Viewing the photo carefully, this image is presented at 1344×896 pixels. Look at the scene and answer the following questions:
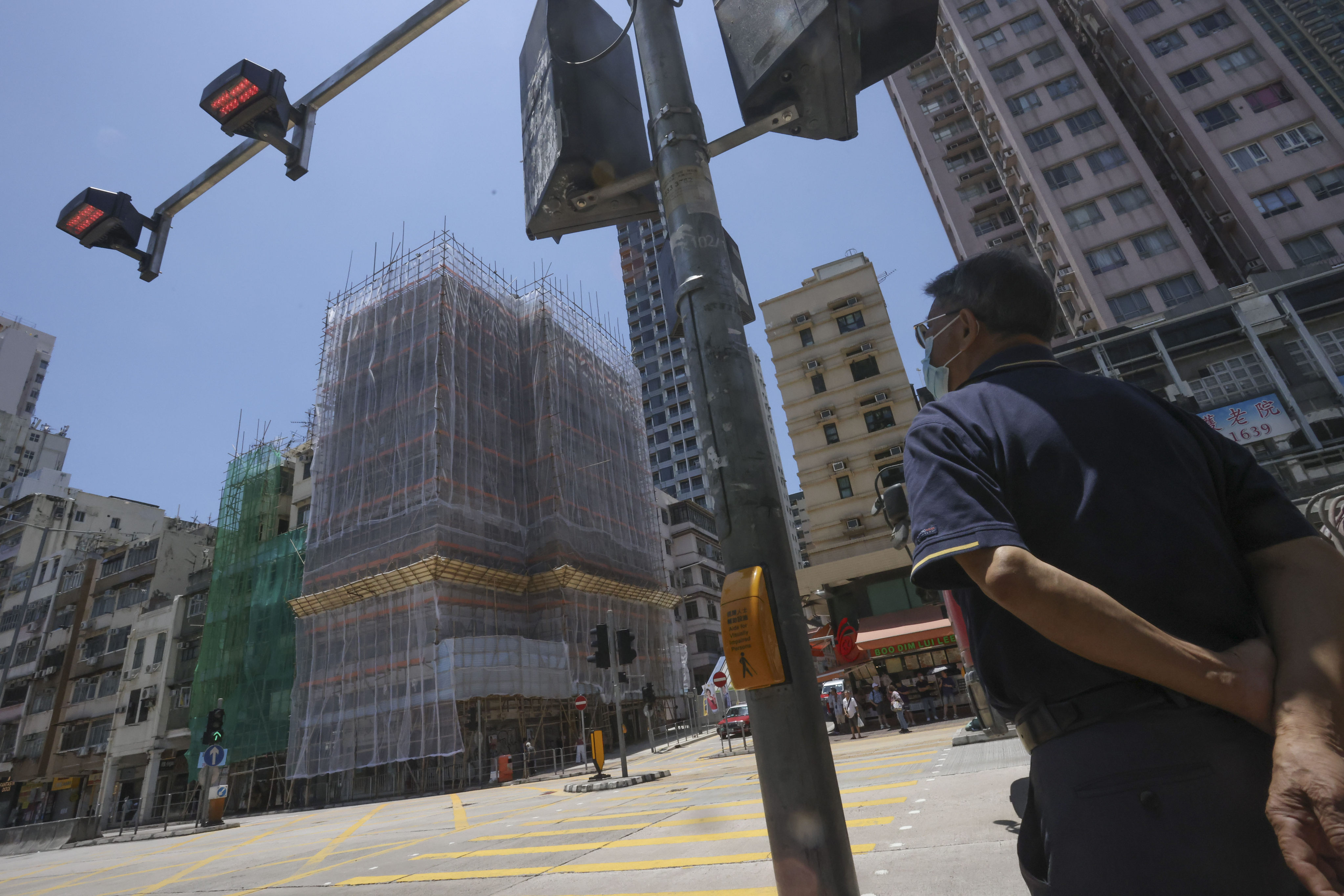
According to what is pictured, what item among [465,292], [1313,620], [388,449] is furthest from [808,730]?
[465,292]

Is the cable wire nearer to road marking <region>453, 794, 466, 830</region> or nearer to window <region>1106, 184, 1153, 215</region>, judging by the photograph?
road marking <region>453, 794, 466, 830</region>

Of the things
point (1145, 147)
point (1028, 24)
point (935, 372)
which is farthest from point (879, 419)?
point (935, 372)

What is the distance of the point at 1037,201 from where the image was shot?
35.2 m

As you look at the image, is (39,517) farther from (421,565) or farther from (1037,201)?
(1037,201)

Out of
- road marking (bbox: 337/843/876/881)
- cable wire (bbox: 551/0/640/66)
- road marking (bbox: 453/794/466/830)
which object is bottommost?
road marking (bbox: 337/843/876/881)

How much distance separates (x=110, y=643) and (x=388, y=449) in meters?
27.2

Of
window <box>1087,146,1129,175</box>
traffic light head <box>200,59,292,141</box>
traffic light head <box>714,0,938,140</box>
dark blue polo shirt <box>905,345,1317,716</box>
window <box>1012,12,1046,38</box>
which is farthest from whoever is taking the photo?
window <box>1012,12,1046,38</box>

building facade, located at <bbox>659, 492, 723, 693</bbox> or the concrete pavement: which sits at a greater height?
building facade, located at <bbox>659, 492, 723, 693</bbox>

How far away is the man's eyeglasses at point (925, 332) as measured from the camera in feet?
5.81

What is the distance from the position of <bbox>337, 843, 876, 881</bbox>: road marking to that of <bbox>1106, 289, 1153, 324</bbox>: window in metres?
34.2

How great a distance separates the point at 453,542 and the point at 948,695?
18305 millimetres

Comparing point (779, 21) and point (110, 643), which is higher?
point (110, 643)

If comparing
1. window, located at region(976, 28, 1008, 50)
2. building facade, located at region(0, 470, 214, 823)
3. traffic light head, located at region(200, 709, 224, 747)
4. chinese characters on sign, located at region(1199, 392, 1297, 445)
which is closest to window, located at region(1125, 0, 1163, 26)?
window, located at region(976, 28, 1008, 50)

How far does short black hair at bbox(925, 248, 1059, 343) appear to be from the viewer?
1.61 metres
